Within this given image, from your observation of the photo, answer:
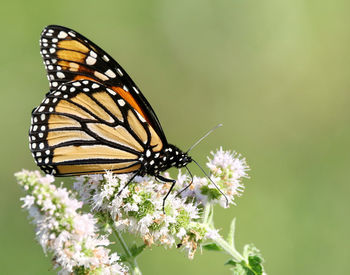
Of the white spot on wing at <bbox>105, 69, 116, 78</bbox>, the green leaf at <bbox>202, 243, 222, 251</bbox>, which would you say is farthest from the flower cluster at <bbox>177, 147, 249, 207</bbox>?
the white spot on wing at <bbox>105, 69, 116, 78</bbox>

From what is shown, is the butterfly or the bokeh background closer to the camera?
the butterfly

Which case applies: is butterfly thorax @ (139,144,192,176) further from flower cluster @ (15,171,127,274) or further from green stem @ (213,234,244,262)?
flower cluster @ (15,171,127,274)

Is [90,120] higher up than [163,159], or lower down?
higher up

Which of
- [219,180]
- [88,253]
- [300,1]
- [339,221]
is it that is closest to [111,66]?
[219,180]

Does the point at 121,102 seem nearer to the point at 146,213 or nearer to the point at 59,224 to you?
the point at 146,213

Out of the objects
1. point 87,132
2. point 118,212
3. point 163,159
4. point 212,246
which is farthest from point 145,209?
point 87,132

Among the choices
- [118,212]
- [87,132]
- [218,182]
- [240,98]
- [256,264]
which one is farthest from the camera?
[240,98]

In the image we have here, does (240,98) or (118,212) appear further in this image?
(240,98)

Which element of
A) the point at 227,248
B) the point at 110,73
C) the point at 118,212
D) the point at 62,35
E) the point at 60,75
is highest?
the point at 62,35
